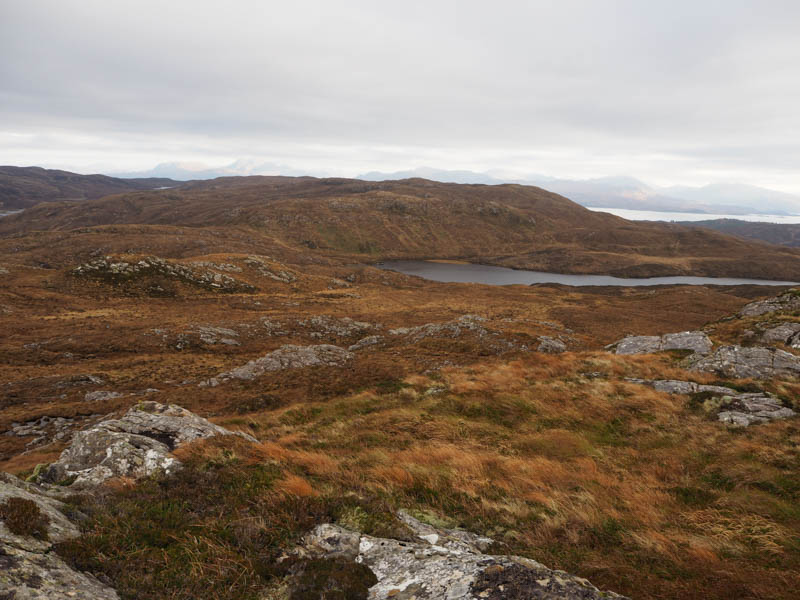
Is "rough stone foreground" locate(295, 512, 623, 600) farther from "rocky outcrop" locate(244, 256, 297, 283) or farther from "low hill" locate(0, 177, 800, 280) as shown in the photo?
"low hill" locate(0, 177, 800, 280)

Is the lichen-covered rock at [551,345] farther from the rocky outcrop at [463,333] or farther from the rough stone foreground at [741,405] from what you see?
the rough stone foreground at [741,405]

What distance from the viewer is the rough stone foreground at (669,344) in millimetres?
21578

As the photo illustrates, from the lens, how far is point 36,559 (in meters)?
4.36

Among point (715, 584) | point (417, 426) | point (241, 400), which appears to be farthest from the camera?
point (241, 400)

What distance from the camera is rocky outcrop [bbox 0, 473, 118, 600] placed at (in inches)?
155

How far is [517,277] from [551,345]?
92.7 metres

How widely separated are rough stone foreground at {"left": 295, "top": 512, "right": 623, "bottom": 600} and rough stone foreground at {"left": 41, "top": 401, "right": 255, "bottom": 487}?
200 inches

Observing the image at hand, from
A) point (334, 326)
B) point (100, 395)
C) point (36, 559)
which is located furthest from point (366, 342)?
point (36, 559)

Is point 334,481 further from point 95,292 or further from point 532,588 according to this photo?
point 95,292

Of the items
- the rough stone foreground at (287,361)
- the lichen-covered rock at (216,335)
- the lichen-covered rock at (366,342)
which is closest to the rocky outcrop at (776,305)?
the lichen-covered rock at (366,342)

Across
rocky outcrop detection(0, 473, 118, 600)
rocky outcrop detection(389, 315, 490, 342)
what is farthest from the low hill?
rocky outcrop detection(0, 473, 118, 600)

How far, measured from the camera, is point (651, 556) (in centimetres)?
581

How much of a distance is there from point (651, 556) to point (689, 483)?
3918 mm

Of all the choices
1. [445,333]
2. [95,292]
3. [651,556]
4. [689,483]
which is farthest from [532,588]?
[95,292]
